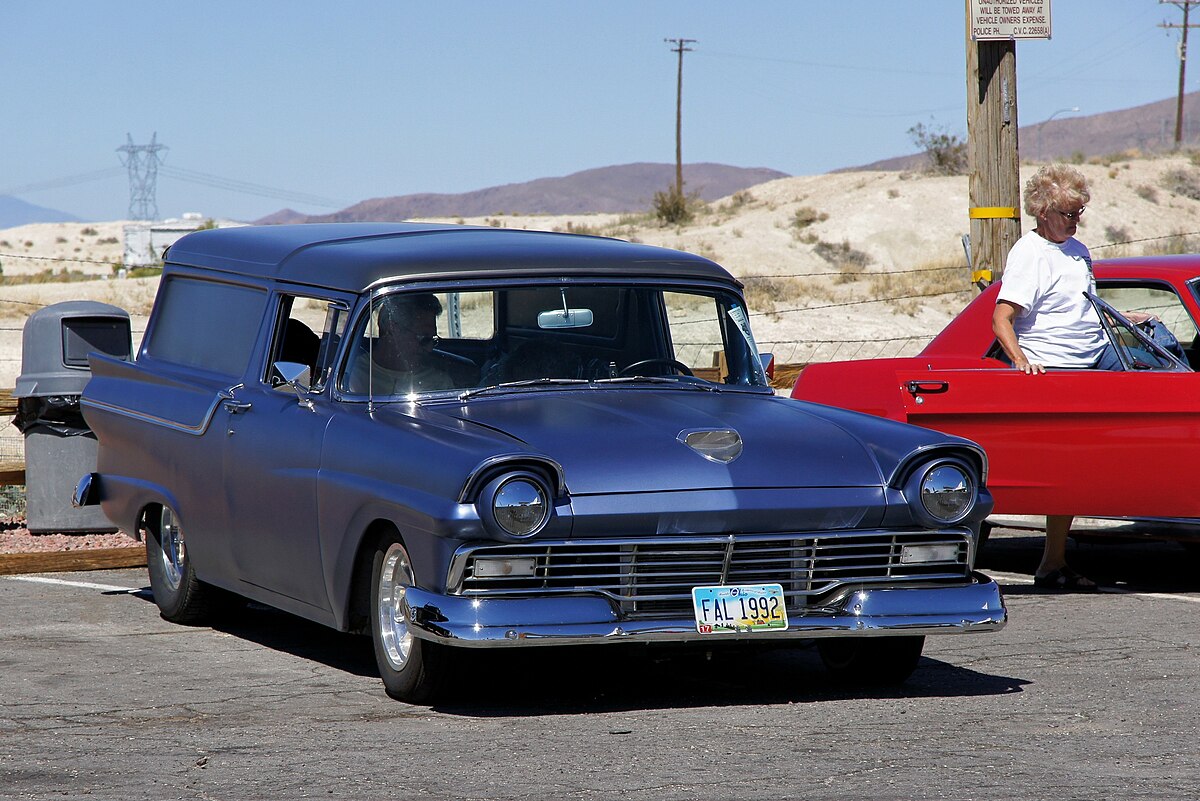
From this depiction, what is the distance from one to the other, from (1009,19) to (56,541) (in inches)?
269

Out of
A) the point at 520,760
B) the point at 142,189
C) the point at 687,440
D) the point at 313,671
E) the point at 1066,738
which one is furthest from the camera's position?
the point at 142,189

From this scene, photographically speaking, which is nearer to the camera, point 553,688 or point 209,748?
point 209,748

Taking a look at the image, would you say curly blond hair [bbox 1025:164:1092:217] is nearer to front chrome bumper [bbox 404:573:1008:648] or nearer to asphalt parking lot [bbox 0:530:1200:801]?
asphalt parking lot [bbox 0:530:1200:801]

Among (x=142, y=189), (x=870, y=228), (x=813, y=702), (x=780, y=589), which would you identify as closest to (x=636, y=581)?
(x=780, y=589)

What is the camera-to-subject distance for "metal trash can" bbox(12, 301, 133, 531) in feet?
34.4

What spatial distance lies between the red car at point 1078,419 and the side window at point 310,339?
109 inches

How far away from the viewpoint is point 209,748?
213 inches

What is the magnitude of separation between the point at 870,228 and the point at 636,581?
54674mm

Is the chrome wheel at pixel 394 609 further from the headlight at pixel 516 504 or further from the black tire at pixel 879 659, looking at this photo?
the black tire at pixel 879 659

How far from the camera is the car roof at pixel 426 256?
675cm

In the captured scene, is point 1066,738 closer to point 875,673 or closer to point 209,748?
point 875,673

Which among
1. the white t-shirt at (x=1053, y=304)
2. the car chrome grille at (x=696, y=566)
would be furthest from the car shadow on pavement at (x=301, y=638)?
the white t-shirt at (x=1053, y=304)

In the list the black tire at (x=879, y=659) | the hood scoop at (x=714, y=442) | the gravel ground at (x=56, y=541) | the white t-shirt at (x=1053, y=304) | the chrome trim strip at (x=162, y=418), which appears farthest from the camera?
the gravel ground at (x=56, y=541)

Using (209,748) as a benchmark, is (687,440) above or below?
above
